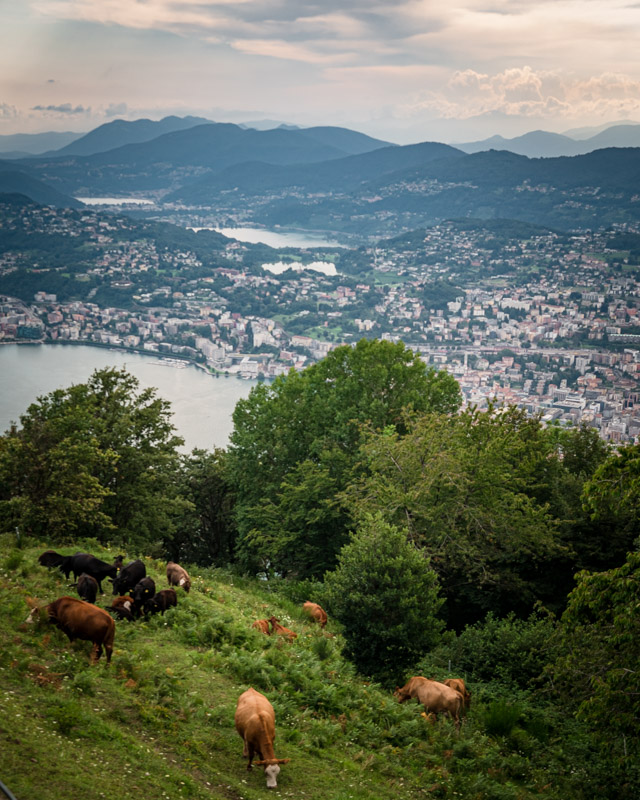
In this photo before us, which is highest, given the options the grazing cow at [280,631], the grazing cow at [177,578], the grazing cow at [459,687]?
the grazing cow at [177,578]

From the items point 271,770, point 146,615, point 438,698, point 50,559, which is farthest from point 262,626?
point 271,770

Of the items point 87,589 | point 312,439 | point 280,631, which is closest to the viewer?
point 87,589

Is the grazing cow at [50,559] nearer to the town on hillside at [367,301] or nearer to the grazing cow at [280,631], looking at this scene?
the grazing cow at [280,631]

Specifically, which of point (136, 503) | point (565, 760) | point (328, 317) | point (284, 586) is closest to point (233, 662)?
point (565, 760)

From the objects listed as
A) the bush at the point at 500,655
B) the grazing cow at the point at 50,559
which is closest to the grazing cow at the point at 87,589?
the grazing cow at the point at 50,559

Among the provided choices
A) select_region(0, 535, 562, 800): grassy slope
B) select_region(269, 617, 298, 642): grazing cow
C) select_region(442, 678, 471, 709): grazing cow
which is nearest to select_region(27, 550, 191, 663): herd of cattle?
select_region(0, 535, 562, 800): grassy slope

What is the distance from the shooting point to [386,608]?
516 inches

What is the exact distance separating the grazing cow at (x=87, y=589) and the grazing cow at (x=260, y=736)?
3995 millimetres

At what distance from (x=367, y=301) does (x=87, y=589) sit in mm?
125571

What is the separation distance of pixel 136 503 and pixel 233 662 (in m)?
12.1

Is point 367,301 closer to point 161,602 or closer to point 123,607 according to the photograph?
point 161,602

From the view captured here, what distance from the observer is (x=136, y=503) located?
2123cm

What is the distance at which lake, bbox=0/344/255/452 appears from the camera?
59719mm

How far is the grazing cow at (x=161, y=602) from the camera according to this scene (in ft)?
36.8
